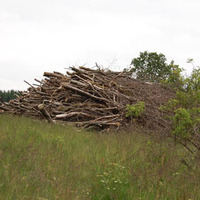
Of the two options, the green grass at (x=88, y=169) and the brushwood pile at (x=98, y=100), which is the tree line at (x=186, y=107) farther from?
the brushwood pile at (x=98, y=100)

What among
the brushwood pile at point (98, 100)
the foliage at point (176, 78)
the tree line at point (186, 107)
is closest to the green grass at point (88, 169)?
the tree line at point (186, 107)

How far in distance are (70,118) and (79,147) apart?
3.79m

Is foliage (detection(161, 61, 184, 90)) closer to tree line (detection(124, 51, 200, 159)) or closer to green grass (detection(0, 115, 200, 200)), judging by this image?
tree line (detection(124, 51, 200, 159))

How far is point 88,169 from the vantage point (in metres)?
4.74

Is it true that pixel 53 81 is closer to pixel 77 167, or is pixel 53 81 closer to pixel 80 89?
pixel 80 89

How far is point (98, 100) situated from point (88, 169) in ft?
18.5

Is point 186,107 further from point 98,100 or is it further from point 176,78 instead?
point 98,100

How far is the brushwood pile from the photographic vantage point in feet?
30.6

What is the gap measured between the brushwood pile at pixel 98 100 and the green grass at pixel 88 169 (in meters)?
2.41

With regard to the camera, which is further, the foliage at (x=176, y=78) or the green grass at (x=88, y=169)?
the foliage at (x=176, y=78)

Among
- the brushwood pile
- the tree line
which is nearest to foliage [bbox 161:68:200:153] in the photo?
the tree line

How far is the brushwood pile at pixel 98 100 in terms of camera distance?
933 centimetres

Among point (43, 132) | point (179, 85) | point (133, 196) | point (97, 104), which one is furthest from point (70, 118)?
point (133, 196)

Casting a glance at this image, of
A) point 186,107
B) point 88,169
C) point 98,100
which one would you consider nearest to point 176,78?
point 186,107
